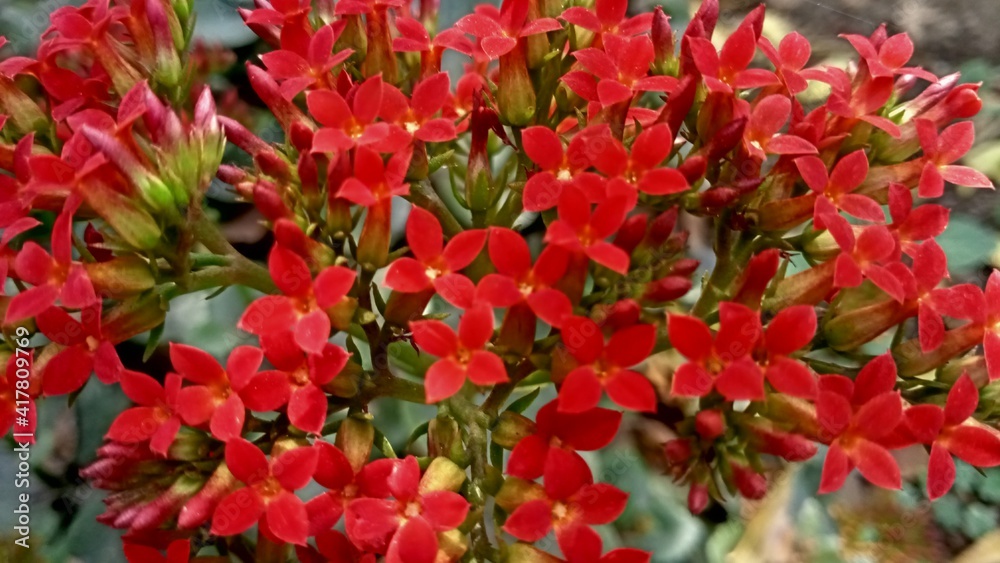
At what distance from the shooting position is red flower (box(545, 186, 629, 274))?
2.08 ft

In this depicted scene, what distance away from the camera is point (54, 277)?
0.68 meters

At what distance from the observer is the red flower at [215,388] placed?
0.62 meters

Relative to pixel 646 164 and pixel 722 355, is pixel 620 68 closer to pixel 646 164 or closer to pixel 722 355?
pixel 646 164

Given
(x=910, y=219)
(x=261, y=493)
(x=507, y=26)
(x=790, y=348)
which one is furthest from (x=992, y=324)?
(x=261, y=493)

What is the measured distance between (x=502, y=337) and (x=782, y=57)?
1.44ft

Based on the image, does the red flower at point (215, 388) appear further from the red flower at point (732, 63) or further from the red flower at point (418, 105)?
the red flower at point (732, 63)

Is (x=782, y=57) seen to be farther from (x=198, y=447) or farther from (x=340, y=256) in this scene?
(x=198, y=447)

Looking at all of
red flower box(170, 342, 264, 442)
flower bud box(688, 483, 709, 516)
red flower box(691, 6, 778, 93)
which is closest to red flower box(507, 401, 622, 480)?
flower bud box(688, 483, 709, 516)

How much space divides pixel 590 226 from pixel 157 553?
50 cm

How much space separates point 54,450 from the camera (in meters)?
1.27

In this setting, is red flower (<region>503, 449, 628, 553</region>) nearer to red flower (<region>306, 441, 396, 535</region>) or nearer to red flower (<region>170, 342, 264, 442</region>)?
red flower (<region>306, 441, 396, 535</region>)

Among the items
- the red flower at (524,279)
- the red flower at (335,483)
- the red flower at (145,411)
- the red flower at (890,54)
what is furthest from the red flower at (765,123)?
the red flower at (145,411)

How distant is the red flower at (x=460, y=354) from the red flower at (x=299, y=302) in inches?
2.9

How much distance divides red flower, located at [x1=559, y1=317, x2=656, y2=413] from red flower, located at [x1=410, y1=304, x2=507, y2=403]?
0.19 feet
